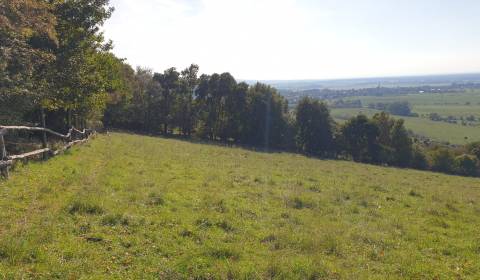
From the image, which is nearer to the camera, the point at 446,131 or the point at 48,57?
the point at 48,57

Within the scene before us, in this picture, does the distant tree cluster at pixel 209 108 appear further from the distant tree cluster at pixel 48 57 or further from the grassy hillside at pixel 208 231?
the grassy hillside at pixel 208 231

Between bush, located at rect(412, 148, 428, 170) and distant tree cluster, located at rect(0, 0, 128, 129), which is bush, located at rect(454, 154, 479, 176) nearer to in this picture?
bush, located at rect(412, 148, 428, 170)

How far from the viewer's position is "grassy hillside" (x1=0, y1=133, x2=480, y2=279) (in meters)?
8.12

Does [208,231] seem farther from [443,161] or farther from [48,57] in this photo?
[443,161]

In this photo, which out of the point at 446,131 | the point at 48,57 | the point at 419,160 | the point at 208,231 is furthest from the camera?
the point at 446,131

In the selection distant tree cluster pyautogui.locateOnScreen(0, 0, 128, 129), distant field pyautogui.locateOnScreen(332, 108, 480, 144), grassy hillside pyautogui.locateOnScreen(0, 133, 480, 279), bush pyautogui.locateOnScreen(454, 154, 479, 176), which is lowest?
distant field pyautogui.locateOnScreen(332, 108, 480, 144)

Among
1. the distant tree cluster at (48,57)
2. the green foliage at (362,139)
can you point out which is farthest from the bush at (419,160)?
the distant tree cluster at (48,57)

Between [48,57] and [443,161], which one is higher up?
[48,57]

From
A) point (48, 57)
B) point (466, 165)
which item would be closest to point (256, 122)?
point (466, 165)

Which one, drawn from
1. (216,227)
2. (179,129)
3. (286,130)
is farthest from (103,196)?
(179,129)

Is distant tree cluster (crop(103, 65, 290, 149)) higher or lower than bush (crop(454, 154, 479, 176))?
higher

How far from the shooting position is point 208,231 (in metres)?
10.7

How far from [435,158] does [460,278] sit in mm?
70304

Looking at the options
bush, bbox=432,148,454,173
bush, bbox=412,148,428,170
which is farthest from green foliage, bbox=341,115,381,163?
bush, bbox=432,148,454,173
